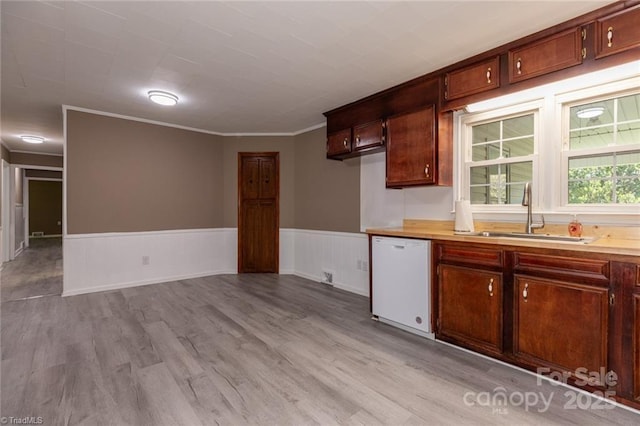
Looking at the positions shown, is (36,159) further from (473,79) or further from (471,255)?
(471,255)

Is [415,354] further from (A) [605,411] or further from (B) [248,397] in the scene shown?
(B) [248,397]

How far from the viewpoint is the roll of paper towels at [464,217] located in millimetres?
2766

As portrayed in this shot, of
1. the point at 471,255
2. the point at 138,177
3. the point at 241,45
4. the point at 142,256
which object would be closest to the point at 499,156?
the point at 471,255

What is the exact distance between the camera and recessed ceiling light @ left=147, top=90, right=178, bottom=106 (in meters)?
3.41

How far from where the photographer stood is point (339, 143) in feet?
13.0

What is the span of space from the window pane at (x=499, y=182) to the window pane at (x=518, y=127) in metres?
0.28

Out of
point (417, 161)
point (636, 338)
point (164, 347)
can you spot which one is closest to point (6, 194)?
point (164, 347)

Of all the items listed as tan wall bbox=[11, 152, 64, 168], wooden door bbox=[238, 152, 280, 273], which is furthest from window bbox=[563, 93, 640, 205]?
tan wall bbox=[11, 152, 64, 168]

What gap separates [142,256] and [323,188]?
296cm

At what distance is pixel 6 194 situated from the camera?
6.08 meters

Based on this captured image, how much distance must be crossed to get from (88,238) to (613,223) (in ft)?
18.5

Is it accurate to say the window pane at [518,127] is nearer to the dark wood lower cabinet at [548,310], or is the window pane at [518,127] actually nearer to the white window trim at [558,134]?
the white window trim at [558,134]

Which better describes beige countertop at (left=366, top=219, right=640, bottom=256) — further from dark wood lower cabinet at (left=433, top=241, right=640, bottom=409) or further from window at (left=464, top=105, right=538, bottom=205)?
window at (left=464, top=105, right=538, bottom=205)

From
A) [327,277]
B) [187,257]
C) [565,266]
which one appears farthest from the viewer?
[187,257]
